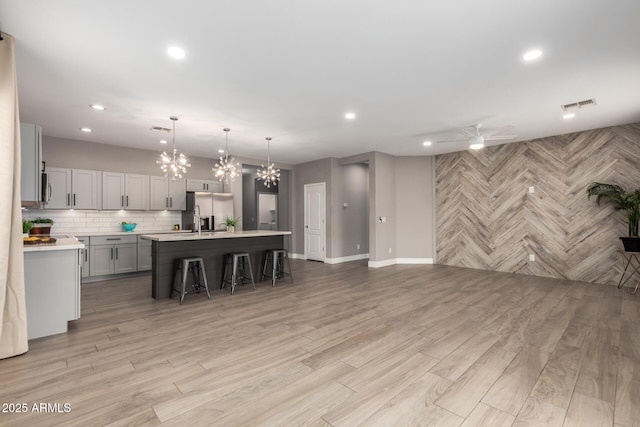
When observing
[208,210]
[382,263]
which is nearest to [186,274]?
[208,210]

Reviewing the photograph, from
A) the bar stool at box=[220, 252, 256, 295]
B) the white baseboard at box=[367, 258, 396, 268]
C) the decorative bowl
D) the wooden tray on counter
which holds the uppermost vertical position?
the decorative bowl

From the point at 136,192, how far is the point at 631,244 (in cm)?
943

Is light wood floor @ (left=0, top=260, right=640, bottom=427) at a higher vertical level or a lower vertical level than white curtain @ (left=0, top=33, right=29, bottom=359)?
lower

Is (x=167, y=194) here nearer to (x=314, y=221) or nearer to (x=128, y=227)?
(x=128, y=227)

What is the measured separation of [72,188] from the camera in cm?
598

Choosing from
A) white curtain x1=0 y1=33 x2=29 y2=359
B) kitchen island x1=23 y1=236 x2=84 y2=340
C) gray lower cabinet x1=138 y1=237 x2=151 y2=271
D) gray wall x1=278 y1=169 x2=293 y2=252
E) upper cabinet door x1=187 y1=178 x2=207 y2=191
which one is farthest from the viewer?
gray wall x1=278 y1=169 x2=293 y2=252

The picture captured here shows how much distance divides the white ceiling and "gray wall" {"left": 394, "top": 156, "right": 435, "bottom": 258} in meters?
2.70

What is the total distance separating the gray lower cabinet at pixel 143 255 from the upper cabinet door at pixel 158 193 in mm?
838

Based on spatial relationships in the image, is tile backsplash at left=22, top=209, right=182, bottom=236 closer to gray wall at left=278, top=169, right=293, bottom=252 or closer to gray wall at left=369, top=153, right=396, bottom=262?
gray wall at left=278, top=169, right=293, bottom=252

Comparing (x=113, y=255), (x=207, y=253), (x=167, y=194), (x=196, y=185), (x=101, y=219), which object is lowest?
(x=113, y=255)

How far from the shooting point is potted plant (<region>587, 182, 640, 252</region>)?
5.03m

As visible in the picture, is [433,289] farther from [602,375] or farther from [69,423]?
[69,423]

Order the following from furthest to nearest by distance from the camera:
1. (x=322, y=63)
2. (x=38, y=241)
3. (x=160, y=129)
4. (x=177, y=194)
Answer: (x=177, y=194) → (x=160, y=129) → (x=38, y=241) → (x=322, y=63)

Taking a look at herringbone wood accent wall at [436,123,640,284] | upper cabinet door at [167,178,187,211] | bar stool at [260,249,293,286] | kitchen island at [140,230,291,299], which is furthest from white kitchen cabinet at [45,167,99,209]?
herringbone wood accent wall at [436,123,640,284]
